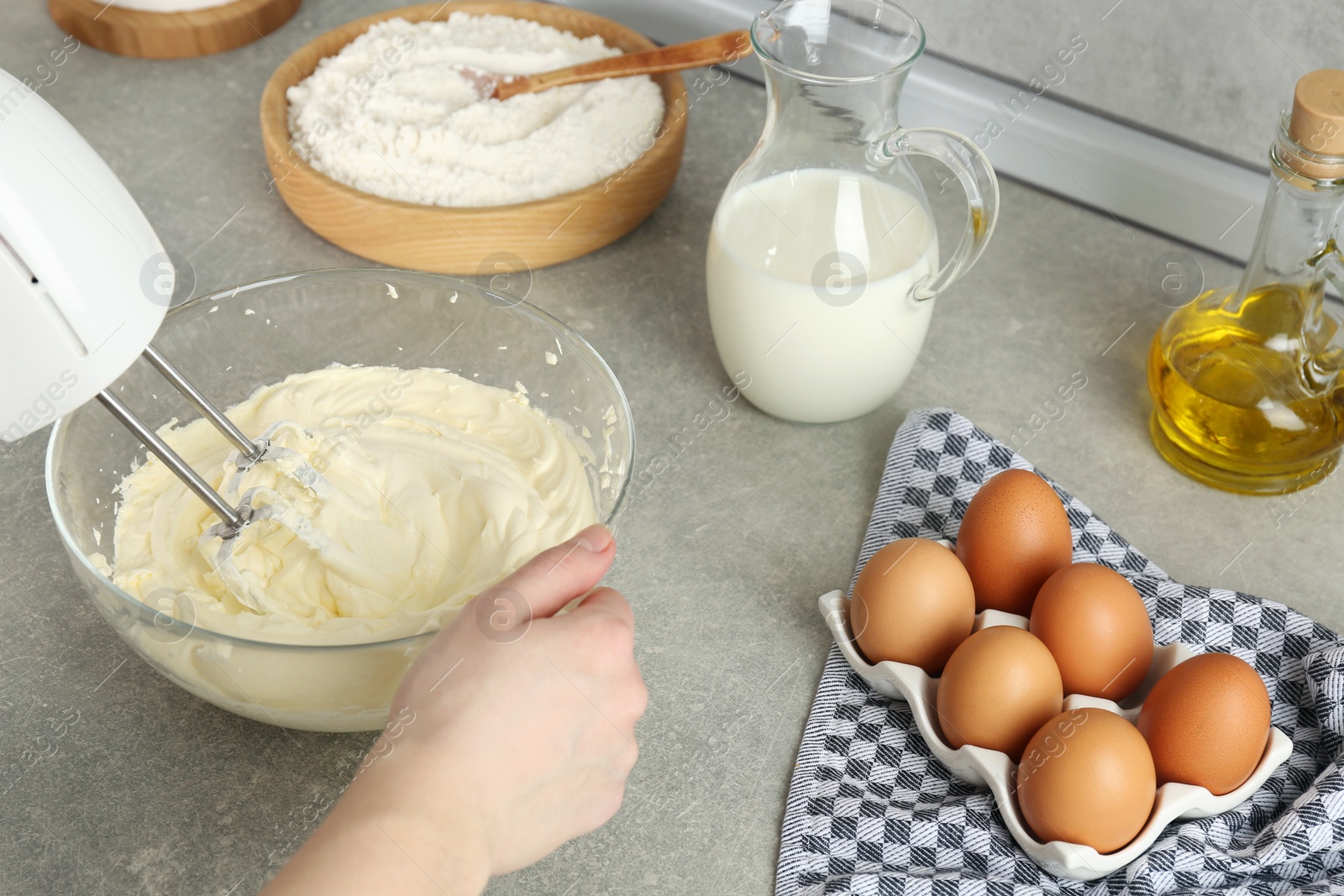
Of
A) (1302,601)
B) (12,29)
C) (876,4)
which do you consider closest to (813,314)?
(876,4)

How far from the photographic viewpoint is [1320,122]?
80cm

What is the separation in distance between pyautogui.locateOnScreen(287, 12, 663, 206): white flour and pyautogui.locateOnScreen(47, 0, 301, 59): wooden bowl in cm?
28

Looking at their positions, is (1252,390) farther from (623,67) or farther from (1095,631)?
(623,67)

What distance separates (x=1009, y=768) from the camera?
719mm

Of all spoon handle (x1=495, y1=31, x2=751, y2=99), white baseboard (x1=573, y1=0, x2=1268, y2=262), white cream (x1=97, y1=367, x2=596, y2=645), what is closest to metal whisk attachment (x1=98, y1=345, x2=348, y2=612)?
white cream (x1=97, y1=367, x2=596, y2=645)

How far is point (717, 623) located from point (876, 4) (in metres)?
0.50

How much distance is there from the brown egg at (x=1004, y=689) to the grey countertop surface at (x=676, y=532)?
0.14 meters

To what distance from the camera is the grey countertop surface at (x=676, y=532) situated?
75 centimetres

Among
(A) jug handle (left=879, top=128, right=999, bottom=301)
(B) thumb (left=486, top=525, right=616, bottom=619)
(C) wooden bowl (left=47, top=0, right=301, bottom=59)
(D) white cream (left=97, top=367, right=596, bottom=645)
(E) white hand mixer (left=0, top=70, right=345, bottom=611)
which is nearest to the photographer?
(E) white hand mixer (left=0, top=70, right=345, bottom=611)

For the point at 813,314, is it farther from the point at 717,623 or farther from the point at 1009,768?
the point at 1009,768

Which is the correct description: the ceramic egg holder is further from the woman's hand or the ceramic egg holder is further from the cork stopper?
the cork stopper

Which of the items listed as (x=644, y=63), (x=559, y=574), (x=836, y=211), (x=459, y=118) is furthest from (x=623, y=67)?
(x=559, y=574)

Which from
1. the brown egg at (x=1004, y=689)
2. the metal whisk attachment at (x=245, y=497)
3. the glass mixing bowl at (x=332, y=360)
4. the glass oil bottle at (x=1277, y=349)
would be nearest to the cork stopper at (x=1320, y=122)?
the glass oil bottle at (x=1277, y=349)

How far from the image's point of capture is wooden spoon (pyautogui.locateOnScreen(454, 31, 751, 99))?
1137 millimetres
